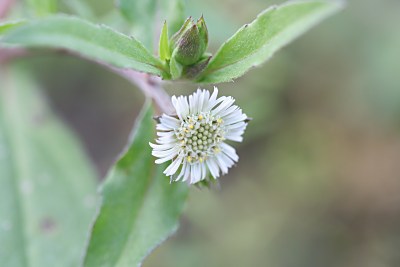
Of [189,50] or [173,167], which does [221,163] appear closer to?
[173,167]

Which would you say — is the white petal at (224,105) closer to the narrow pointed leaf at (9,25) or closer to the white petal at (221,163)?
the white petal at (221,163)

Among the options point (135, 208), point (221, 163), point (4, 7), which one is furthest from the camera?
point (4, 7)

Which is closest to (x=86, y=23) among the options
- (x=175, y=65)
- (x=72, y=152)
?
(x=175, y=65)

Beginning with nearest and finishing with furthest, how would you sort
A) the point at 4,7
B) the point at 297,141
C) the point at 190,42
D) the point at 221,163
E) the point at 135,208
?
1. the point at 190,42
2. the point at 221,163
3. the point at 135,208
4. the point at 4,7
5. the point at 297,141

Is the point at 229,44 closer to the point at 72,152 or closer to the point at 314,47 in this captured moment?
the point at 72,152

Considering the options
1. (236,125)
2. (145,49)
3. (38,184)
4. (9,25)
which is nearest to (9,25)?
(9,25)

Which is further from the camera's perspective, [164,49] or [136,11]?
[136,11]
